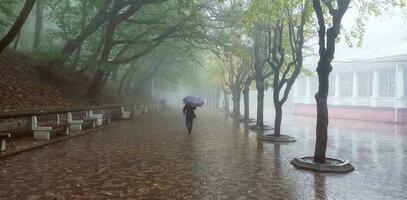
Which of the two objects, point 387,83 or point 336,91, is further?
point 336,91

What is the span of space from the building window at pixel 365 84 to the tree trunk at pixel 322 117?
1301 inches

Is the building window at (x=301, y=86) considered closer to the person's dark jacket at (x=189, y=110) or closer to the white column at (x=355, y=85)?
the white column at (x=355, y=85)

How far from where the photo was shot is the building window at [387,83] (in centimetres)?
3799

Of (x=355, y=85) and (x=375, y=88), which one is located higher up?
(x=355, y=85)

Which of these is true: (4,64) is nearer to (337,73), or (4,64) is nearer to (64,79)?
(64,79)

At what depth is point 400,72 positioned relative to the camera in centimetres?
3525

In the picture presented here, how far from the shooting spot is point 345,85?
47.1 metres

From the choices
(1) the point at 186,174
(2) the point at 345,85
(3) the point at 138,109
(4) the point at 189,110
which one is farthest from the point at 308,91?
(1) the point at 186,174

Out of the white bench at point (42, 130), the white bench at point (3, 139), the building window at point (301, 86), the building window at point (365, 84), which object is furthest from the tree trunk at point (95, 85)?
the building window at point (301, 86)

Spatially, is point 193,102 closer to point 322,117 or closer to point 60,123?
point 60,123

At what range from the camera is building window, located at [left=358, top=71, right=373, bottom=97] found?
4228 centimetres

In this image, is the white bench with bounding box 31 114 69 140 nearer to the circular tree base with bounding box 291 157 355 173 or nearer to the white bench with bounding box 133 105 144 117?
the circular tree base with bounding box 291 157 355 173

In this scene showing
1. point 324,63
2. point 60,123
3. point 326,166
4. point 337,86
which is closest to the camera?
point 326,166

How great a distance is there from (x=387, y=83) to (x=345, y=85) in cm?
856
